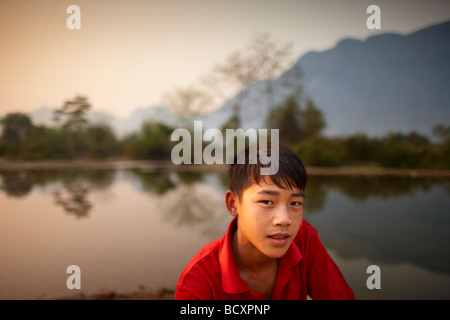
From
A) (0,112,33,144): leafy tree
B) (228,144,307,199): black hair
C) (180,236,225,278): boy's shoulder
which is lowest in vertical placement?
(180,236,225,278): boy's shoulder

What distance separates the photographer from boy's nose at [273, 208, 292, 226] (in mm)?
748

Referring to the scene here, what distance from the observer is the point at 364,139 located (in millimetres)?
3613

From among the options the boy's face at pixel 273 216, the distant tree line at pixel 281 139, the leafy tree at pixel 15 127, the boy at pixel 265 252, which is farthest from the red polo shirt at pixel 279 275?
the leafy tree at pixel 15 127

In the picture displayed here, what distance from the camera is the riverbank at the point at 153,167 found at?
2.33 meters

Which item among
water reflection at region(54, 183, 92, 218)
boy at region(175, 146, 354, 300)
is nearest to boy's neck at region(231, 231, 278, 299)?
boy at region(175, 146, 354, 300)

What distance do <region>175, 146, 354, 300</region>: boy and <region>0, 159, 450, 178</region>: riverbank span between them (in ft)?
7.00

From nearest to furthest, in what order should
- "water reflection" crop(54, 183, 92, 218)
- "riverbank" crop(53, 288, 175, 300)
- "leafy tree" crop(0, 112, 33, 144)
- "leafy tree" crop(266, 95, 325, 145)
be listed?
"riverbank" crop(53, 288, 175, 300)
"leafy tree" crop(0, 112, 33, 144)
"water reflection" crop(54, 183, 92, 218)
"leafy tree" crop(266, 95, 325, 145)

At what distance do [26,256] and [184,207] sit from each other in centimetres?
130

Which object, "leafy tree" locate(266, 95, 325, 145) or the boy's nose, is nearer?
the boy's nose

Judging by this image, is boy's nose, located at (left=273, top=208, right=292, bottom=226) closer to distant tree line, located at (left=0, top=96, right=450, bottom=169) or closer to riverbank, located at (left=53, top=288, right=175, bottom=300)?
riverbank, located at (left=53, top=288, right=175, bottom=300)

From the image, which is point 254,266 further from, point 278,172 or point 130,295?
point 130,295
